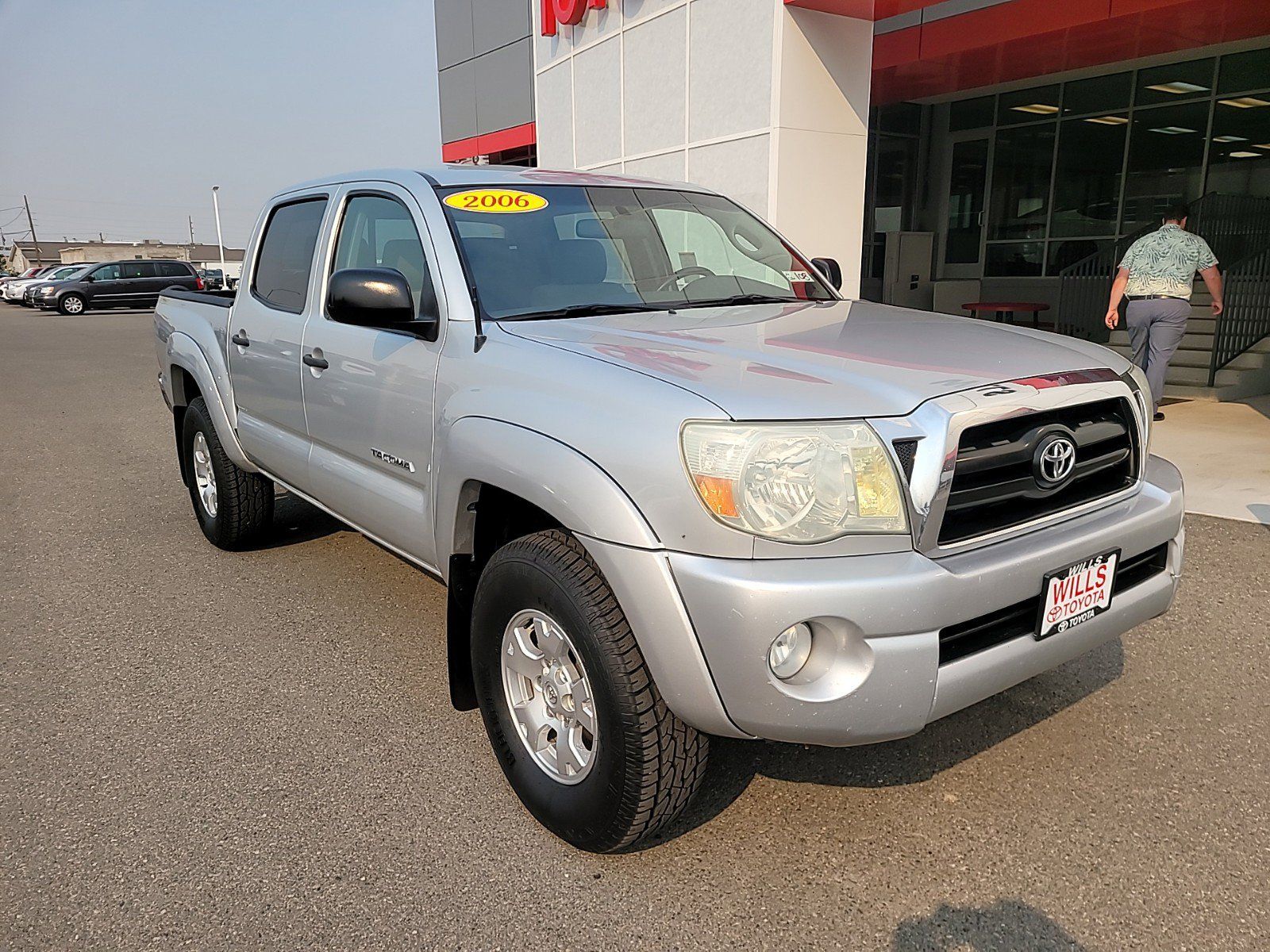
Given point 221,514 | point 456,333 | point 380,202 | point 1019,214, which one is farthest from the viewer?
point 1019,214

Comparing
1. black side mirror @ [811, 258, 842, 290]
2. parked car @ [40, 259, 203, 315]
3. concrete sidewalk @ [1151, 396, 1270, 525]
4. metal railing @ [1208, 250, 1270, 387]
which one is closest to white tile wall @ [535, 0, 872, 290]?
concrete sidewalk @ [1151, 396, 1270, 525]

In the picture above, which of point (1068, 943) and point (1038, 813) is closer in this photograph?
point (1068, 943)

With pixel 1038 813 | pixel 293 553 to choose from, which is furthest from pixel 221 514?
pixel 1038 813

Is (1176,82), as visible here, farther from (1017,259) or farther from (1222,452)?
(1222,452)

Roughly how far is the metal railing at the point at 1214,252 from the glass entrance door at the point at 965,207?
4490 mm

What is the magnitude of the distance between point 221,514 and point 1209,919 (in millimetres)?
4566

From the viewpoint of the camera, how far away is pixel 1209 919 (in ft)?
7.54

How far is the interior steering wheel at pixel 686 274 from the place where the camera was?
139 inches

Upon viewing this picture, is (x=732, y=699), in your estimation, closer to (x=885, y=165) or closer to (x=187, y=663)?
(x=187, y=663)

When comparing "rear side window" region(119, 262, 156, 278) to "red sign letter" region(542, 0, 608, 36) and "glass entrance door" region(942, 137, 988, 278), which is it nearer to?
"red sign letter" region(542, 0, 608, 36)

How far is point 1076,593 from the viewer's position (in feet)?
8.09

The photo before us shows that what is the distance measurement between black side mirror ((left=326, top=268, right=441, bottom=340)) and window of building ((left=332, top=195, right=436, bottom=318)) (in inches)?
3.7

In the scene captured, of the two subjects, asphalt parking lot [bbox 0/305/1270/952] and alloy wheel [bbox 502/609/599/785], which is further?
alloy wheel [bbox 502/609/599/785]

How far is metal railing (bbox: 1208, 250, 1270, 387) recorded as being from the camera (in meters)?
9.75
